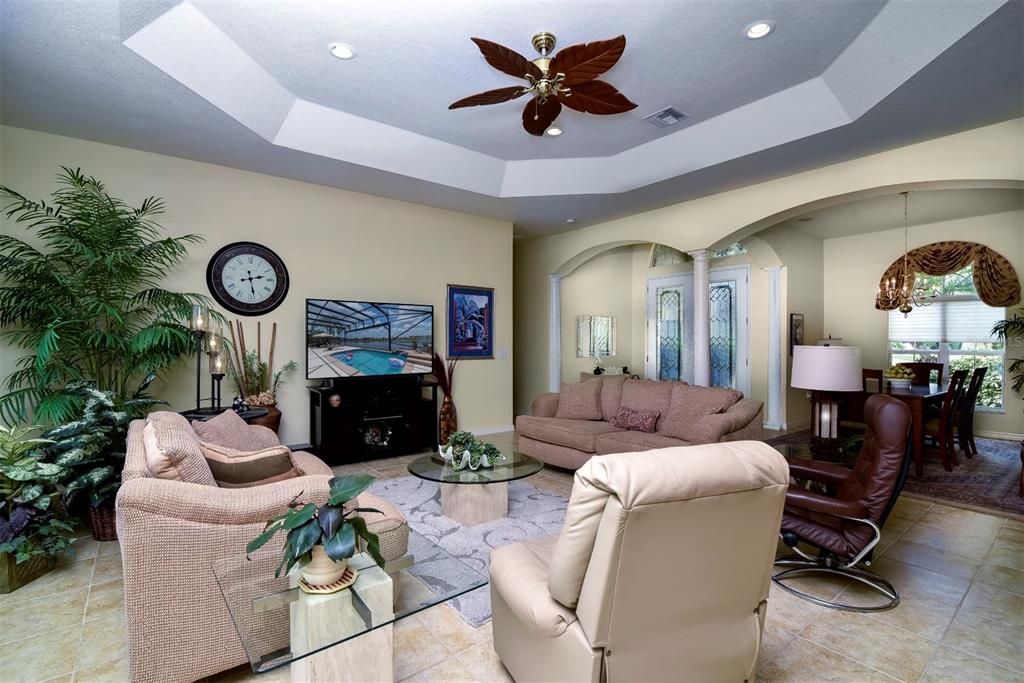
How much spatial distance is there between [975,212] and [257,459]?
8.59 metres

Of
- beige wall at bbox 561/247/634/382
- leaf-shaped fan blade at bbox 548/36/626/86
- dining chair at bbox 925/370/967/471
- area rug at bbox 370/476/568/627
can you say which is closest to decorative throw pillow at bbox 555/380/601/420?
area rug at bbox 370/476/568/627

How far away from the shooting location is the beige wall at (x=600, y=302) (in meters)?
7.96

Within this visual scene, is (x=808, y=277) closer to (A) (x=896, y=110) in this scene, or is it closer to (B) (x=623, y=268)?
(B) (x=623, y=268)

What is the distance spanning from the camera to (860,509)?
2.29 m

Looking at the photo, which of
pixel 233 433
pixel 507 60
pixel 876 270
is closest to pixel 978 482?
pixel 876 270

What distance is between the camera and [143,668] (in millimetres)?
1680

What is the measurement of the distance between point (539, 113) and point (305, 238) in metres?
3.03

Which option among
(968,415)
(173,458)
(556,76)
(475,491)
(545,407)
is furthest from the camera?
(968,415)

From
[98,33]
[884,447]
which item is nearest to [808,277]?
[884,447]

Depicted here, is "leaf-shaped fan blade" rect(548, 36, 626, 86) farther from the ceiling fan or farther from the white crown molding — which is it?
the white crown molding

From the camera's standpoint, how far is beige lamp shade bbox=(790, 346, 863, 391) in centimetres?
300

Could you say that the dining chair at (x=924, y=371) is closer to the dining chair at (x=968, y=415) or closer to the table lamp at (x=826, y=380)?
the dining chair at (x=968, y=415)

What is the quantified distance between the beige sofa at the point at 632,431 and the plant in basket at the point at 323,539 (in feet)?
9.52

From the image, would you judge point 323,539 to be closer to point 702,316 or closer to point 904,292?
point 702,316
